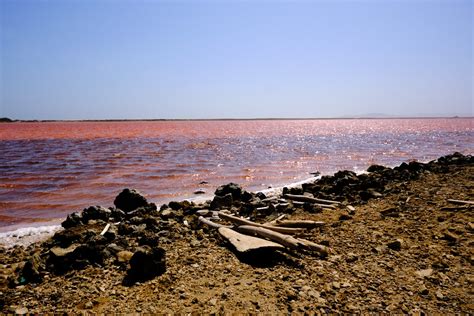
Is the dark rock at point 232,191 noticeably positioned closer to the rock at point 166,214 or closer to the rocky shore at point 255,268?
the rocky shore at point 255,268

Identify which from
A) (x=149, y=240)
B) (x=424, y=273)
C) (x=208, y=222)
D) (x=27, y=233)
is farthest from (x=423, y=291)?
(x=27, y=233)

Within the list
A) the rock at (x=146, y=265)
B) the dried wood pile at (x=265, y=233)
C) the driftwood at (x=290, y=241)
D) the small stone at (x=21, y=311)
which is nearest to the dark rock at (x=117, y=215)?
the dried wood pile at (x=265, y=233)

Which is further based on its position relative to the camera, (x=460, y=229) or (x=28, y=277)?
(x=460, y=229)

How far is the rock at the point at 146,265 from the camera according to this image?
4.54 metres

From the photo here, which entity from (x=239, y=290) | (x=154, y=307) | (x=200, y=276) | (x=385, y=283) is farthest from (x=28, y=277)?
(x=385, y=283)

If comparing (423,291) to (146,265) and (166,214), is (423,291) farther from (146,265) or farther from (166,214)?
(166,214)

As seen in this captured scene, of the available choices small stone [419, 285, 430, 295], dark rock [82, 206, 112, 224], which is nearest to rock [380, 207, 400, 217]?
small stone [419, 285, 430, 295]

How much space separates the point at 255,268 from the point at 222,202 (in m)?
4.13

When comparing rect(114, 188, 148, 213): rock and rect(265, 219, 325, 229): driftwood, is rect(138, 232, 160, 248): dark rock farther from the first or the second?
rect(114, 188, 148, 213): rock

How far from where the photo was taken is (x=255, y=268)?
4703 millimetres

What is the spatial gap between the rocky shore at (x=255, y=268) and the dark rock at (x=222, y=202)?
3.48 feet

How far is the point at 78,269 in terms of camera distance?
4.87m

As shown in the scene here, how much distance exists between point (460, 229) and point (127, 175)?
45.3 feet

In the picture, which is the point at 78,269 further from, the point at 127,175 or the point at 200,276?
the point at 127,175
